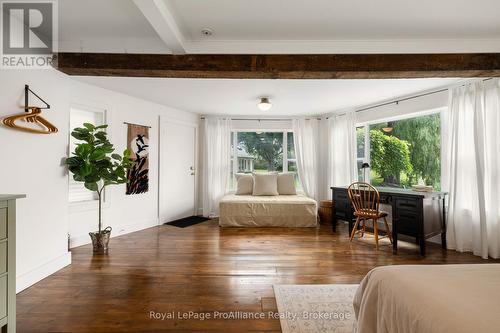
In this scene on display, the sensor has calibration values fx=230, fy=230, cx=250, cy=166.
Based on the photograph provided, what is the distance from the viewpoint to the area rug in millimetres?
1616

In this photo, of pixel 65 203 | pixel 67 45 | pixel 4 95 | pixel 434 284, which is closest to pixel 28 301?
pixel 65 203

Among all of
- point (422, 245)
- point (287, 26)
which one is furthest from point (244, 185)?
point (287, 26)

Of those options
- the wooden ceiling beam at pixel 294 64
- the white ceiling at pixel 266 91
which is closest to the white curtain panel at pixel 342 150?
the white ceiling at pixel 266 91

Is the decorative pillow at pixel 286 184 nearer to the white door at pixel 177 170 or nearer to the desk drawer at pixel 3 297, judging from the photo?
the white door at pixel 177 170

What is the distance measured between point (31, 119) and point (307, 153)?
445 cm

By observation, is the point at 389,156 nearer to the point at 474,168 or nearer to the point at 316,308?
the point at 474,168

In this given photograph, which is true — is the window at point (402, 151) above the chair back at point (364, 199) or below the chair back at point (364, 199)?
above

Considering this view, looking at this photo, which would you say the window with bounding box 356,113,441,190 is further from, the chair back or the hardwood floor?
the hardwood floor

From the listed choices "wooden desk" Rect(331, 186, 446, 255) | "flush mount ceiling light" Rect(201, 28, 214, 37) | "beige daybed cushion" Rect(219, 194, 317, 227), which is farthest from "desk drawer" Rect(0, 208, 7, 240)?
"wooden desk" Rect(331, 186, 446, 255)

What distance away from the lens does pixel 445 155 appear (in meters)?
3.31

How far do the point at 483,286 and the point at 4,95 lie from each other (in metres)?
3.39

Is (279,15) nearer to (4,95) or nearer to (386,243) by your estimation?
(4,95)

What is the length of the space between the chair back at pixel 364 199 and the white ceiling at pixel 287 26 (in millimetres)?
1823

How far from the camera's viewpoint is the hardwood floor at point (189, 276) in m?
1.68
